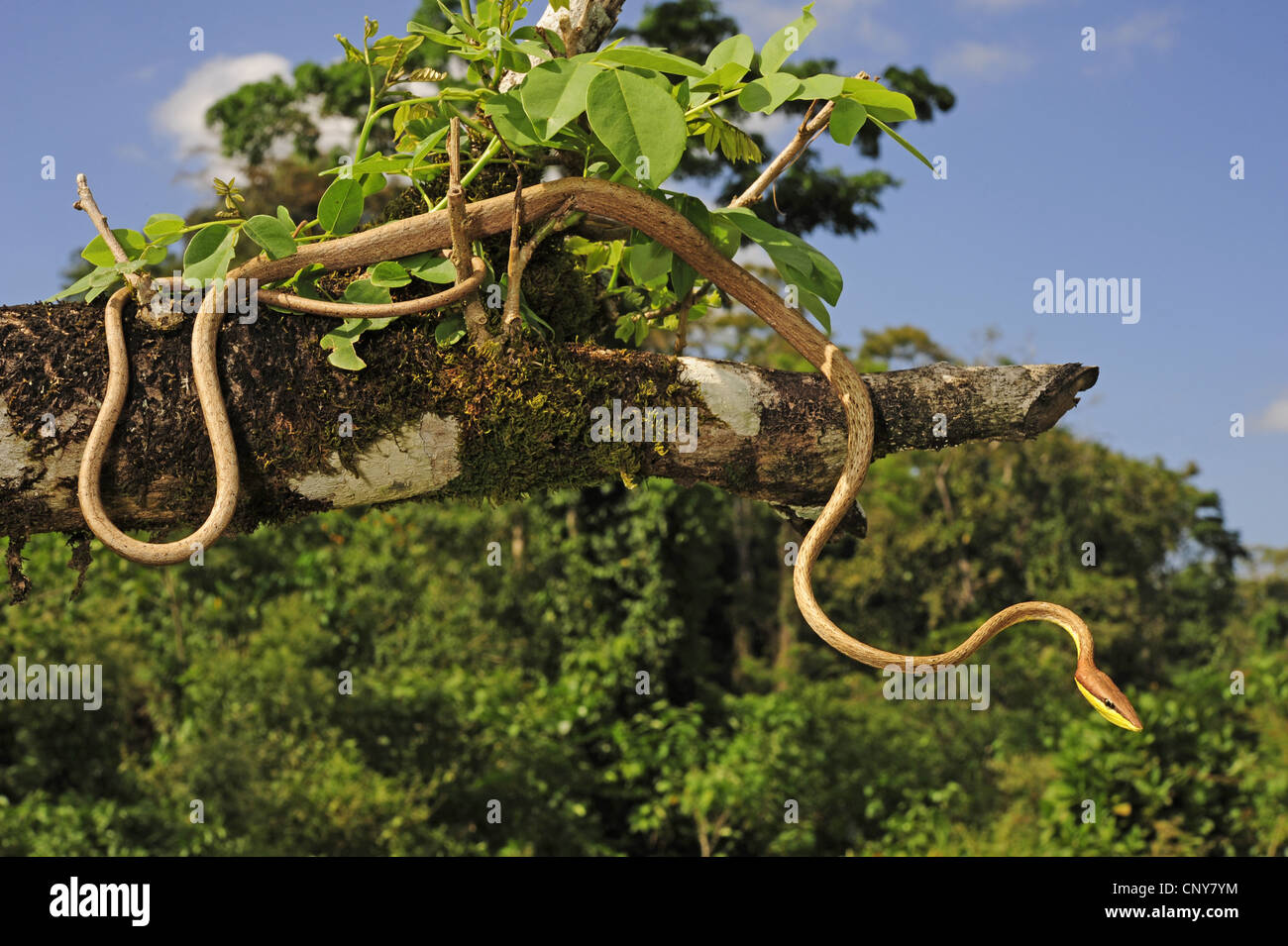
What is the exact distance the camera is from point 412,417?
112 cm

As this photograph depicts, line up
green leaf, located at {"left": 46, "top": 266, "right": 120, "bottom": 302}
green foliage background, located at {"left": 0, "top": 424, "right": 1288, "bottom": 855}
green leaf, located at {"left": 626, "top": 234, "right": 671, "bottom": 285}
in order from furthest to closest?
green foliage background, located at {"left": 0, "top": 424, "right": 1288, "bottom": 855}, green leaf, located at {"left": 626, "top": 234, "right": 671, "bottom": 285}, green leaf, located at {"left": 46, "top": 266, "right": 120, "bottom": 302}

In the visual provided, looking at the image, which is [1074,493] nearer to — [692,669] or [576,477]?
[692,669]

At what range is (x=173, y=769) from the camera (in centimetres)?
498

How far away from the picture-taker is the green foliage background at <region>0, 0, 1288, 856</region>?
454cm

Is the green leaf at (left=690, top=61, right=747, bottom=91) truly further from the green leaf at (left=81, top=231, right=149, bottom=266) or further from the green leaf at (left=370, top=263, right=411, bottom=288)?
the green leaf at (left=81, top=231, right=149, bottom=266)

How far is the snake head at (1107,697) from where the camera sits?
1.03 meters

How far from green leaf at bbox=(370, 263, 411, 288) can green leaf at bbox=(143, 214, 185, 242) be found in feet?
0.77

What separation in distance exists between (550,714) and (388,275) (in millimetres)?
4745

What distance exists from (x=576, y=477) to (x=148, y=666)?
532 centimetres

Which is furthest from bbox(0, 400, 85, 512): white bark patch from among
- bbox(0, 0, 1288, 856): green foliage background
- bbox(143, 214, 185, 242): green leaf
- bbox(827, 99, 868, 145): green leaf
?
bbox(0, 0, 1288, 856): green foliage background

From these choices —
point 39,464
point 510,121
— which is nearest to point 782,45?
point 510,121

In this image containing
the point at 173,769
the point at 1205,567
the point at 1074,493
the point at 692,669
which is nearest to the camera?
the point at 173,769

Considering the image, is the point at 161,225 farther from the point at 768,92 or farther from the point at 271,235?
the point at 768,92

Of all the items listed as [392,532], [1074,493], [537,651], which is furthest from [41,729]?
[1074,493]
